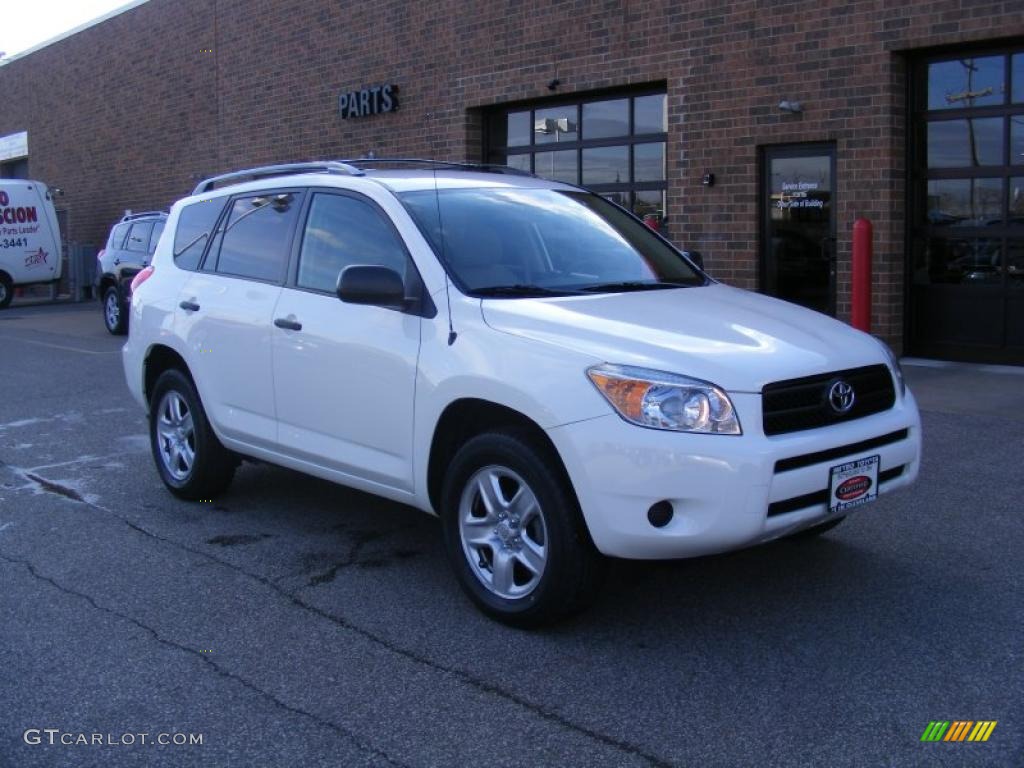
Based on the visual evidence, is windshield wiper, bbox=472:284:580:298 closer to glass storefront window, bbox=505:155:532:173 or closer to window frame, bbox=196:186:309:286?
window frame, bbox=196:186:309:286

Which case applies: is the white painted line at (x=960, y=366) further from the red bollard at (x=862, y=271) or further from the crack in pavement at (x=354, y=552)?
the crack in pavement at (x=354, y=552)

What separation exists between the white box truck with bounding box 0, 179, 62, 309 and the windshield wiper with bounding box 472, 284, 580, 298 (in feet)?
70.9

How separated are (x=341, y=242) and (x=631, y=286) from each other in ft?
4.70

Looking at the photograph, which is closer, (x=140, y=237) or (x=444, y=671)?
(x=444, y=671)

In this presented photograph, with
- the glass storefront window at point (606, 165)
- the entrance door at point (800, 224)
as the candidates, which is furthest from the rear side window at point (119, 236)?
the entrance door at point (800, 224)

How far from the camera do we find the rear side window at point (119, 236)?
60.0 ft

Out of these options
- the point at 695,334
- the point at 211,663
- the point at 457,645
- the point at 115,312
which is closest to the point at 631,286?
the point at 695,334

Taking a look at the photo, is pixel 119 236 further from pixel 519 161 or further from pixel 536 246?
pixel 536 246

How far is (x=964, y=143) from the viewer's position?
1161 centimetres

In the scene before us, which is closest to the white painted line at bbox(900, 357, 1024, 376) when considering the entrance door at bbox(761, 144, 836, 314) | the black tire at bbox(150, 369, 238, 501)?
the entrance door at bbox(761, 144, 836, 314)

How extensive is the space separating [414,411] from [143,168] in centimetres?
2249

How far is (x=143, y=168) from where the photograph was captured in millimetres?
25406

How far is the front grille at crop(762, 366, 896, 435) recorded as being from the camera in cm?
420

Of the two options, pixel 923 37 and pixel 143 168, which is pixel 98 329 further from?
pixel 923 37
